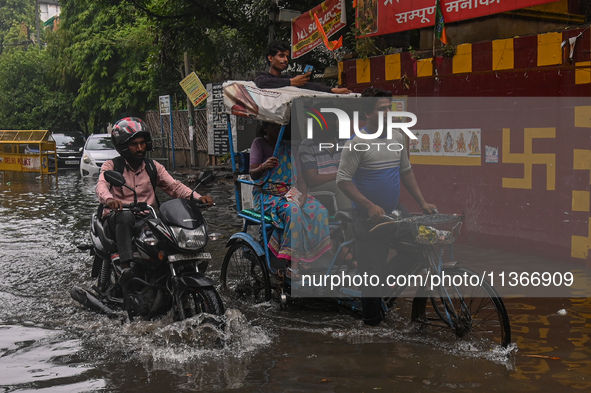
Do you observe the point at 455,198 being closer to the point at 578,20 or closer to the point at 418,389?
the point at 578,20

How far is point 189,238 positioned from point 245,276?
5.45 ft

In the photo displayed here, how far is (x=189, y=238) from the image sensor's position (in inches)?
217

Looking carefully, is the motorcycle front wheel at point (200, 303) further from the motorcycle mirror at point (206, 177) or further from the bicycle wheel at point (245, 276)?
the bicycle wheel at point (245, 276)

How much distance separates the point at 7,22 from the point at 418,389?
255 ft

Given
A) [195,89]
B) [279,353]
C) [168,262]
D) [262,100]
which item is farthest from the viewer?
[195,89]

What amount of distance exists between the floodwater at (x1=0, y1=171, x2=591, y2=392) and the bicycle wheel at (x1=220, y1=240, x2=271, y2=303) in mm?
244

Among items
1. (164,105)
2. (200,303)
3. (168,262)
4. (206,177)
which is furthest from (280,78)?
(164,105)

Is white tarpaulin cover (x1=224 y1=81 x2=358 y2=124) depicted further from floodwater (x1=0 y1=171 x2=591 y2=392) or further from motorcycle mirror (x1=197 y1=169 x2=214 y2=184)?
floodwater (x1=0 y1=171 x2=591 y2=392)

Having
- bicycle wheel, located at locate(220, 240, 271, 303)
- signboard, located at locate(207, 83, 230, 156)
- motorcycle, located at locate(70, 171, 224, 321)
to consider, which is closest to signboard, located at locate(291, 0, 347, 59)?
A: bicycle wheel, located at locate(220, 240, 271, 303)

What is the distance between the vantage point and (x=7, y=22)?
73.5 meters

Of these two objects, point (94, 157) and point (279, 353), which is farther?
point (94, 157)

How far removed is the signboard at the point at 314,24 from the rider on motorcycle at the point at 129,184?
243 inches

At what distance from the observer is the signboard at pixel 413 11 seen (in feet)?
28.5

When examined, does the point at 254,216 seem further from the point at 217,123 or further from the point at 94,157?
the point at 94,157
